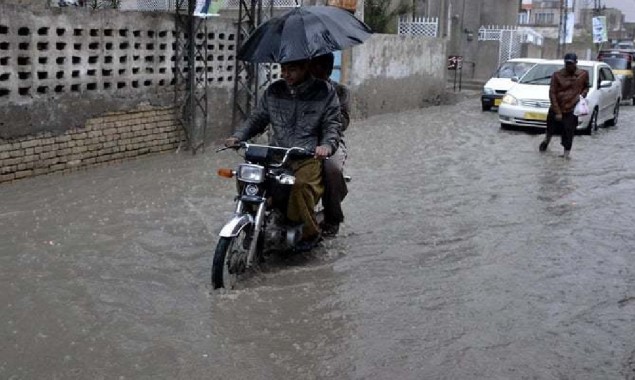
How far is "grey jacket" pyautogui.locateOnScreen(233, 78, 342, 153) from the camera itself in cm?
542

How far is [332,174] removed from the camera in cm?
557

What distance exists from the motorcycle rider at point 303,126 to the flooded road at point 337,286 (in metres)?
0.55

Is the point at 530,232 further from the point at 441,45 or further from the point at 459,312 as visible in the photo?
the point at 441,45

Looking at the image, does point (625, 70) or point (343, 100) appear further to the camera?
point (625, 70)

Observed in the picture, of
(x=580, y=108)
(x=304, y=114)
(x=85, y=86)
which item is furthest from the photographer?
(x=580, y=108)

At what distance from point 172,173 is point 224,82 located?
2.64m

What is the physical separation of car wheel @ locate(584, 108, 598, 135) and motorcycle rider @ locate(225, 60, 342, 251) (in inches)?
407

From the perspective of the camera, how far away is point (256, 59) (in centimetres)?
529

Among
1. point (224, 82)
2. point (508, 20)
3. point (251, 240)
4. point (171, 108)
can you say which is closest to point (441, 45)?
point (224, 82)

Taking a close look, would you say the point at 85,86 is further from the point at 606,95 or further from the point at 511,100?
the point at 606,95

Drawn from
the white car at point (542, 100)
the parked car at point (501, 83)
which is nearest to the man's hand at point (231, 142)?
the white car at point (542, 100)

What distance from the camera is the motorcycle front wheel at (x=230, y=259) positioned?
483 centimetres

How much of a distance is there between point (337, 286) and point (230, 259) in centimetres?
83

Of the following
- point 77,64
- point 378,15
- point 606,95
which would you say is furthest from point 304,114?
point 378,15
